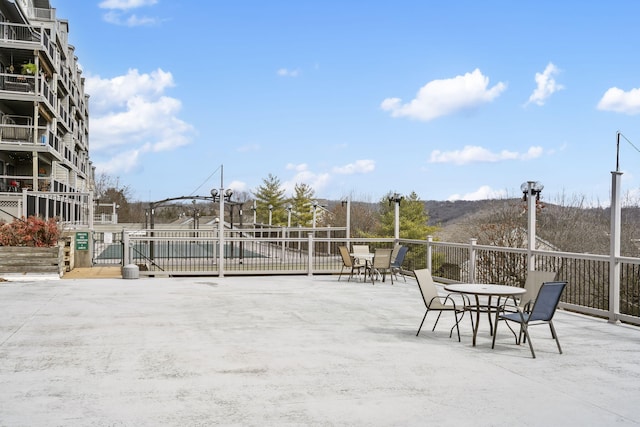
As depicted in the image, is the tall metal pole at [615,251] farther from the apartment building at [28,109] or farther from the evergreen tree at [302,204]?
the evergreen tree at [302,204]

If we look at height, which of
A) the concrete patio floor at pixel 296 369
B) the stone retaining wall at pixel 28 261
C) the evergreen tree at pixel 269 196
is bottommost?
the concrete patio floor at pixel 296 369

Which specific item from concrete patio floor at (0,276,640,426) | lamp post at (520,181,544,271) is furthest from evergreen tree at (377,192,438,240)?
concrete patio floor at (0,276,640,426)

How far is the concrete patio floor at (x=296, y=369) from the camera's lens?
481 centimetres

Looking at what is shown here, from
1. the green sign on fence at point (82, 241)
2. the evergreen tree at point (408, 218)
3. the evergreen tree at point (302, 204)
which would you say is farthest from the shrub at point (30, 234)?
the evergreen tree at point (302, 204)

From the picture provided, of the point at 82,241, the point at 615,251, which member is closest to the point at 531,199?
the point at 615,251

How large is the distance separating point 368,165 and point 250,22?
17965 millimetres

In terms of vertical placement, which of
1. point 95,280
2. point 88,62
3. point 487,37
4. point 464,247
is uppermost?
point 88,62

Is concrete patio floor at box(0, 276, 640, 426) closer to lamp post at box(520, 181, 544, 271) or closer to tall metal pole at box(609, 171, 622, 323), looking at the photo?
tall metal pole at box(609, 171, 622, 323)

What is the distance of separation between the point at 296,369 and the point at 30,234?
13224 millimetres

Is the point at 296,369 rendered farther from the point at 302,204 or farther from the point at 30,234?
the point at 302,204

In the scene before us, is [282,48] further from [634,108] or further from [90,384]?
[90,384]

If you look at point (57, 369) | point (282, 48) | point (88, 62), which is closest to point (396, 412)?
point (57, 369)

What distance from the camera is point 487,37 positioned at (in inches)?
757

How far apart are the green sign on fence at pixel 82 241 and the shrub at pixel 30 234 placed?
81.7 inches
